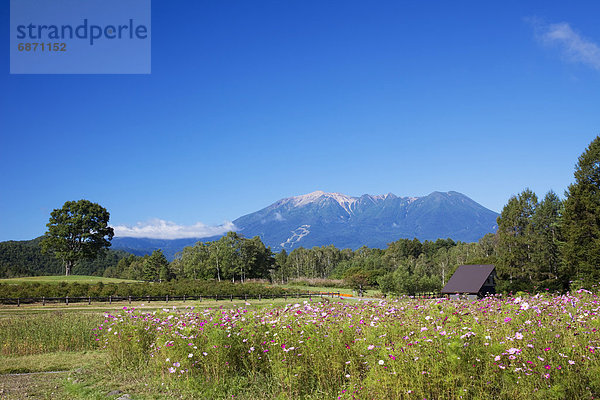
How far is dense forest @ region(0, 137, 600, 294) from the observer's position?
96.4 ft

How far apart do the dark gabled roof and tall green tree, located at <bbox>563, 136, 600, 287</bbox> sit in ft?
31.8

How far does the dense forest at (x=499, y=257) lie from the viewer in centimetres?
2939

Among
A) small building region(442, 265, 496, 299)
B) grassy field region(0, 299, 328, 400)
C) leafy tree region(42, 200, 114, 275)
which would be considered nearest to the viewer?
grassy field region(0, 299, 328, 400)

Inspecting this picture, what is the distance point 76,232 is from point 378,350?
61796mm

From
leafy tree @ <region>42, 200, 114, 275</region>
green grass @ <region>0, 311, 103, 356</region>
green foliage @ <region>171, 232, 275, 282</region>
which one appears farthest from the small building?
leafy tree @ <region>42, 200, 114, 275</region>

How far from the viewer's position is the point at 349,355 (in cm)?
602

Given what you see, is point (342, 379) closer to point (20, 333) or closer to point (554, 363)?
point (554, 363)

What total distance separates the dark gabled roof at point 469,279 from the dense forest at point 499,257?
1400 millimetres

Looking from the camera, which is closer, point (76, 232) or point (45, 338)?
point (45, 338)

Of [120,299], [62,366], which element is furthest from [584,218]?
[120,299]

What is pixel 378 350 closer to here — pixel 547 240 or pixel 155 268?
pixel 547 240

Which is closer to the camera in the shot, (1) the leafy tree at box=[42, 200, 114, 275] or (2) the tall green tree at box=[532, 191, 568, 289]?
(2) the tall green tree at box=[532, 191, 568, 289]

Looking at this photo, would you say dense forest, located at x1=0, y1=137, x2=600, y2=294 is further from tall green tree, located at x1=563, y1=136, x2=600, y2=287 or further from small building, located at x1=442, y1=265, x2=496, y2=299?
small building, located at x1=442, y1=265, x2=496, y2=299

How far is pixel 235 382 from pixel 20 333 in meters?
10.1
